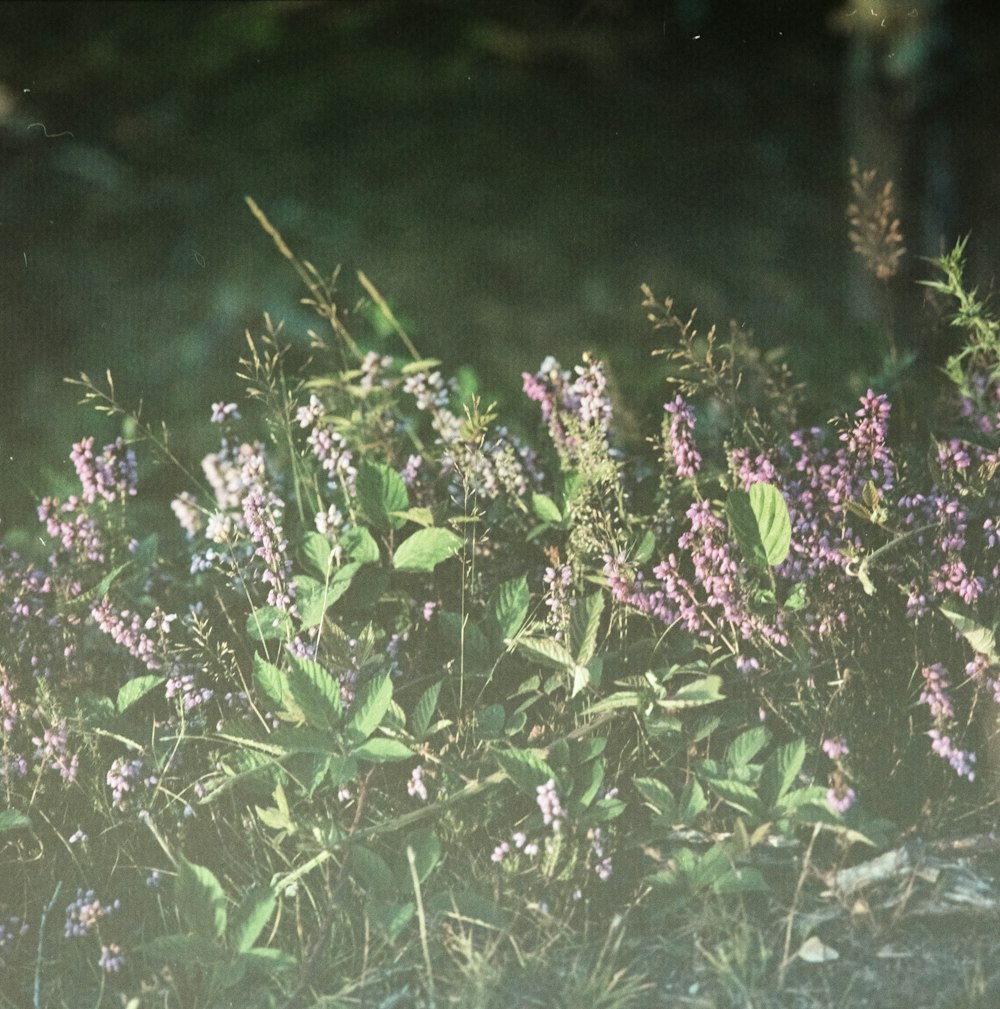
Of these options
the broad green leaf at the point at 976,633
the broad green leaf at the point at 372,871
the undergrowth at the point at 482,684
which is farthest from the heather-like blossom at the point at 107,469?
the broad green leaf at the point at 976,633

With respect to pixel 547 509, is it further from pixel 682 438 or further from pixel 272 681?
pixel 272 681

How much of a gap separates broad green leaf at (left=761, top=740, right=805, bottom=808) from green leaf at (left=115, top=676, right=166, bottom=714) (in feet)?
3.07

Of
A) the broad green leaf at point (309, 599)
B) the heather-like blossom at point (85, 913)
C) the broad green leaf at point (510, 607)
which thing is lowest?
the heather-like blossom at point (85, 913)

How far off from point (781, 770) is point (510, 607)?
47 centimetres

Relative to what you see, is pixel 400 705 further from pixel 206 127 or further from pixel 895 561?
pixel 206 127

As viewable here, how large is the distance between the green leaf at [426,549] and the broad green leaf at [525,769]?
0.31 m

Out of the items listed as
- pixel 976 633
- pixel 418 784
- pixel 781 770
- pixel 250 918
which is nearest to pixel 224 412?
pixel 418 784

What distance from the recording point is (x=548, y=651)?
196 cm

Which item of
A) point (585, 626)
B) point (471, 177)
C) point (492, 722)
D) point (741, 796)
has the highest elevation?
point (471, 177)

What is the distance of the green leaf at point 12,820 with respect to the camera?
6.67 feet

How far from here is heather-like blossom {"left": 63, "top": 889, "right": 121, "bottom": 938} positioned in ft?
6.56

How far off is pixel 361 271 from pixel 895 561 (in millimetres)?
950

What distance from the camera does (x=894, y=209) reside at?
6.76ft

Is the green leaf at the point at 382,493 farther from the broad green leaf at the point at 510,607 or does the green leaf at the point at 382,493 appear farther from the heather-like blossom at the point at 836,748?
the heather-like blossom at the point at 836,748
